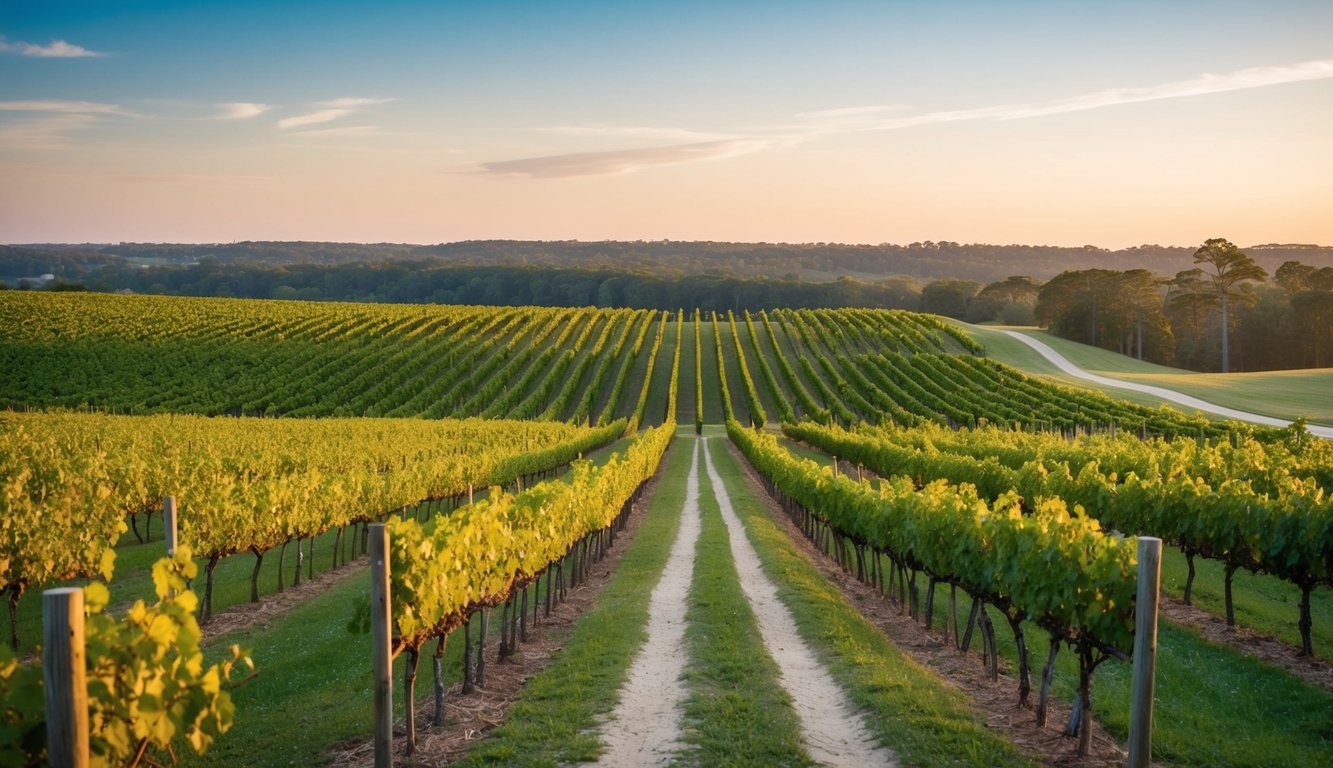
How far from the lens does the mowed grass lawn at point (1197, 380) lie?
2276 inches

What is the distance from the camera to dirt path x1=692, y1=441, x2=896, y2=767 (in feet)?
26.4

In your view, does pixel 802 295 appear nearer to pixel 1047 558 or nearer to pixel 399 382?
pixel 399 382

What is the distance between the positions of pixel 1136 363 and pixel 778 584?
265 ft

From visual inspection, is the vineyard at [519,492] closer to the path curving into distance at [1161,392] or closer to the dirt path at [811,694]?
the dirt path at [811,694]

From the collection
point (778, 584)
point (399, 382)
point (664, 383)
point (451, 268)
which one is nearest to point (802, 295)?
point (451, 268)

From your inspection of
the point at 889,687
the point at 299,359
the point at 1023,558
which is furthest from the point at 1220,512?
the point at 299,359

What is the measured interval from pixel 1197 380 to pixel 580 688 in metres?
73.8

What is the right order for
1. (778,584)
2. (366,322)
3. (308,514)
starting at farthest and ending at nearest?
(366,322)
(308,514)
(778,584)

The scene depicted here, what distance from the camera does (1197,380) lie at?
70.3 metres

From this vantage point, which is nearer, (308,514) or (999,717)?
(999,717)

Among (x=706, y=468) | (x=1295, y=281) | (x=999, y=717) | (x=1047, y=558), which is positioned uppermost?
(x=1295, y=281)

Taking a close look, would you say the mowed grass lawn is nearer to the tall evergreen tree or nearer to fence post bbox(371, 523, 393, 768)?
Answer: the tall evergreen tree

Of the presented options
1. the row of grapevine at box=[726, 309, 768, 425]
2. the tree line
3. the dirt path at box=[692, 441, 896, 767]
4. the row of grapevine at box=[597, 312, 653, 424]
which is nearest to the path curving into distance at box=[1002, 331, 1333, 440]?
the tree line

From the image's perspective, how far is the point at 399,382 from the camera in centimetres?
6869
